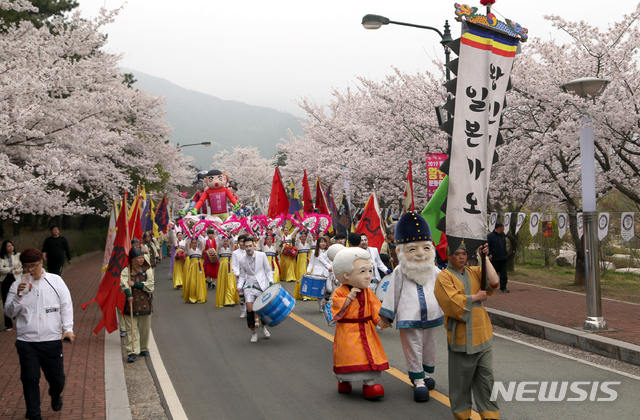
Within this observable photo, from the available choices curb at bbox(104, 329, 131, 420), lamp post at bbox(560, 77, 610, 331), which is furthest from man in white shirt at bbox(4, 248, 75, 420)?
lamp post at bbox(560, 77, 610, 331)

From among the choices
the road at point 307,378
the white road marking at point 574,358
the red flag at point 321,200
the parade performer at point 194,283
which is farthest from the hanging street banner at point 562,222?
the parade performer at point 194,283

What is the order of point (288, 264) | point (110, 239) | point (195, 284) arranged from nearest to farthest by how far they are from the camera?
1. point (110, 239)
2. point (195, 284)
3. point (288, 264)

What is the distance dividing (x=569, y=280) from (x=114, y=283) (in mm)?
13799

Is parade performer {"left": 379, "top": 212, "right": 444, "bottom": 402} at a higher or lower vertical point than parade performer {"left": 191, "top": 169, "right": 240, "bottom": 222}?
lower

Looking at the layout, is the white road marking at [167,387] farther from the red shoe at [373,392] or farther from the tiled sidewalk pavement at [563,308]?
the tiled sidewalk pavement at [563,308]

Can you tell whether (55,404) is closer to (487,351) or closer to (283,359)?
(283,359)

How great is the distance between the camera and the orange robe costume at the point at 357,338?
5922mm

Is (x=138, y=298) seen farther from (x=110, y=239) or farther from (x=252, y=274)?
(x=110, y=239)

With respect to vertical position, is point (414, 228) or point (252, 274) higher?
point (414, 228)

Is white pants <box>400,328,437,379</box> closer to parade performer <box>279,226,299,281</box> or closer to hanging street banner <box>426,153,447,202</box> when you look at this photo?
hanging street banner <box>426,153,447,202</box>

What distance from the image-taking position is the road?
568cm

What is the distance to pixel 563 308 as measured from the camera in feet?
37.3

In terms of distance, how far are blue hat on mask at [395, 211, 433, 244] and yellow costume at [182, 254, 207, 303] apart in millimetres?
9214

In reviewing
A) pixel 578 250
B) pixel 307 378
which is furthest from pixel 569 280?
pixel 307 378
